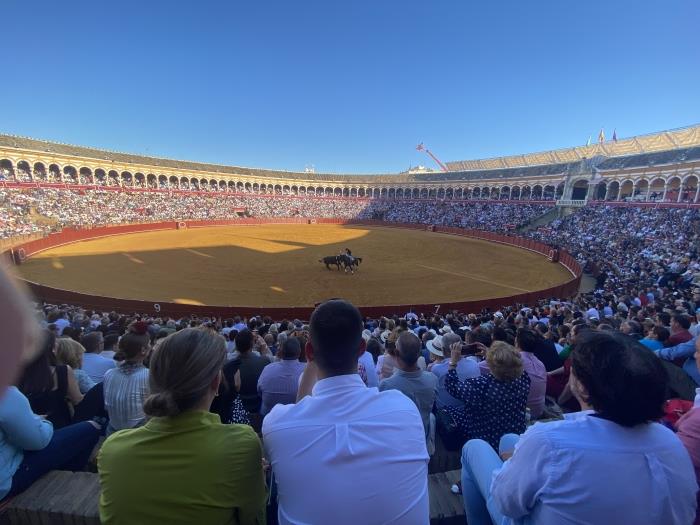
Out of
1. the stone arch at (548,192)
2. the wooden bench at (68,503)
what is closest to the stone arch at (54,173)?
the wooden bench at (68,503)

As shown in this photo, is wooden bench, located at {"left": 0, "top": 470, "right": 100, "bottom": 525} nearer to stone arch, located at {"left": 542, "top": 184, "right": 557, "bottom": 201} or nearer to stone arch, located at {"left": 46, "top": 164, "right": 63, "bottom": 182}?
stone arch, located at {"left": 542, "top": 184, "right": 557, "bottom": 201}

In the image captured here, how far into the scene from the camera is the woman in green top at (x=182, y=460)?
1.59 m

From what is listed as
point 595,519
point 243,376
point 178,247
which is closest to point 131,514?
point 595,519

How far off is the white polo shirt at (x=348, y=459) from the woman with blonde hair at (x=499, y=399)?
6.38ft

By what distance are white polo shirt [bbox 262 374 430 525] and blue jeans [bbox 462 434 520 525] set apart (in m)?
0.96

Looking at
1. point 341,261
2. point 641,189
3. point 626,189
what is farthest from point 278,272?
point 626,189

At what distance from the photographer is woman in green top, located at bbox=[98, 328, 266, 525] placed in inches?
62.6

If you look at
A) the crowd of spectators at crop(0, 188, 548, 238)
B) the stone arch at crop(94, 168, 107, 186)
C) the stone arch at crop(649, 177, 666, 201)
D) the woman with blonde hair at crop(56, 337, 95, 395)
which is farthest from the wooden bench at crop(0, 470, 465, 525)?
the stone arch at crop(94, 168, 107, 186)

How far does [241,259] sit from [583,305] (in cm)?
2177

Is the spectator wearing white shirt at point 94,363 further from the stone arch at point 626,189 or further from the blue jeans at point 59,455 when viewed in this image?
the stone arch at point 626,189

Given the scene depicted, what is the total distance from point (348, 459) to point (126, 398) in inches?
123

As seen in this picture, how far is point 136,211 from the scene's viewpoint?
49.9m

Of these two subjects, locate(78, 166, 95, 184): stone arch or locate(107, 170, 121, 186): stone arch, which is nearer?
locate(78, 166, 95, 184): stone arch

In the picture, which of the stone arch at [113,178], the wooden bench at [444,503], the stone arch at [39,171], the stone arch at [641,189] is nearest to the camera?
the wooden bench at [444,503]
